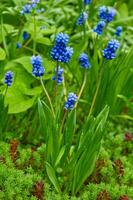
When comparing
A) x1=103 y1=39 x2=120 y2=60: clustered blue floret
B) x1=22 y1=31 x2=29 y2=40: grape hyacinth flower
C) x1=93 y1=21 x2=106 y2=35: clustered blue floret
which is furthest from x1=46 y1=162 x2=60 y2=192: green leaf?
x1=22 y1=31 x2=29 y2=40: grape hyacinth flower

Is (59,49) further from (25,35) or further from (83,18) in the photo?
(25,35)

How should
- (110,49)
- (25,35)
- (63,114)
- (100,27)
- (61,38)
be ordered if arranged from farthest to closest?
1. (25,35)
2. (100,27)
3. (63,114)
4. (110,49)
5. (61,38)

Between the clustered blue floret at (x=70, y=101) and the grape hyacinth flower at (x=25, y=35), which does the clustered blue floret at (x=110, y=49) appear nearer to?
the clustered blue floret at (x=70, y=101)

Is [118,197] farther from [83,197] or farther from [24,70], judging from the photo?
[24,70]

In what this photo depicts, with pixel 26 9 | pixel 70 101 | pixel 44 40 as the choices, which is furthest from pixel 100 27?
pixel 70 101

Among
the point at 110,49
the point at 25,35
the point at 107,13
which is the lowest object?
the point at 25,35

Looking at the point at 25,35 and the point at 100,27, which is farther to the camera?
the point at 25,35

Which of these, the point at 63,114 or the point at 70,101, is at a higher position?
the point at 70,101

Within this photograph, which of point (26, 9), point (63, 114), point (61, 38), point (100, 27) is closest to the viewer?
point (61, 38)

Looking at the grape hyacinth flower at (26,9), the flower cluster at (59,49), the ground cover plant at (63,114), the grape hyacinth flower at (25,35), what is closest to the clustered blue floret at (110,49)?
the ground cover plant at (63,114)
